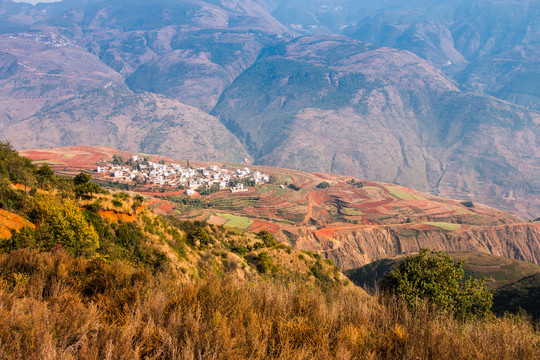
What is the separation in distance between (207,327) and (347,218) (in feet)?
267

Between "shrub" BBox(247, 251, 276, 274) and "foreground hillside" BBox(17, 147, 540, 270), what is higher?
"shrub" BBox(247, 251, 276, 274)

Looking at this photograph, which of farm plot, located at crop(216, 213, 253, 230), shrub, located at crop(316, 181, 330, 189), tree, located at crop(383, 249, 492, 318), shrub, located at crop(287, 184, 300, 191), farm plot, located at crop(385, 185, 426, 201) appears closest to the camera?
tree, located at crop(383, 249, 492, 318)

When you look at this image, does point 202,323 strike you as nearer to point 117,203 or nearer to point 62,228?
point 62,228

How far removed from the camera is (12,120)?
7628 inches

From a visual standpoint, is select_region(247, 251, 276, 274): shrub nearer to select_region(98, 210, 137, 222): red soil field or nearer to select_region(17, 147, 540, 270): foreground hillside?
select_region(98, 210, 137, 222): red soil field

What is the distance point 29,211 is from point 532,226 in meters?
102

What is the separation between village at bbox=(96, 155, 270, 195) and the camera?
298 feet

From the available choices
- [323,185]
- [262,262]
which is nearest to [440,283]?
[262,262]

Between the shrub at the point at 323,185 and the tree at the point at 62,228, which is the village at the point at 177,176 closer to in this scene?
the shrub at the point at 323,185

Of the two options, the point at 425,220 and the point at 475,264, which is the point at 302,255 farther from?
the point at 425,220

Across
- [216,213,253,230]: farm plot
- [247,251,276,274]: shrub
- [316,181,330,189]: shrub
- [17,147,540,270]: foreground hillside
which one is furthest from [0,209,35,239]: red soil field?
[316,181,330,189]: shrub

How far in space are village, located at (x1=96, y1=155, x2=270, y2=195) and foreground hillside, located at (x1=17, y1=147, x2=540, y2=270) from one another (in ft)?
11.7

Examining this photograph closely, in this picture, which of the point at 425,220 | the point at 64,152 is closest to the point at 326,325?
the point at 425,220

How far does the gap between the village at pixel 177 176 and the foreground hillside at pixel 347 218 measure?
358 centimetres
